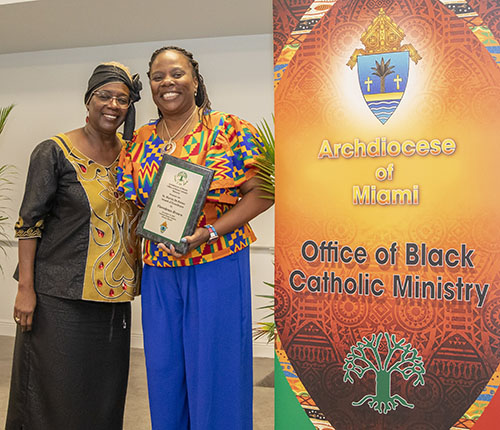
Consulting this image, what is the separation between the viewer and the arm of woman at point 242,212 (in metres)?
1.76

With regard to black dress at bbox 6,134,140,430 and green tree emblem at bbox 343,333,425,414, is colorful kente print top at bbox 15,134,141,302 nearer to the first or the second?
black dress at bbox 6,134,140,430

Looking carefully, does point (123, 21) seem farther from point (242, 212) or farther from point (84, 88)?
point (242, 212)

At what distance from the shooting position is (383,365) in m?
1.39

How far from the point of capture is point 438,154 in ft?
4.30

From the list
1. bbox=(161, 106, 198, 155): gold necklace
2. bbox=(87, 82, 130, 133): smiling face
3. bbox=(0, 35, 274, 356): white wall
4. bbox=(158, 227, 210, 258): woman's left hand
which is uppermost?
bbox=(0, 35, 274, 356): white wall

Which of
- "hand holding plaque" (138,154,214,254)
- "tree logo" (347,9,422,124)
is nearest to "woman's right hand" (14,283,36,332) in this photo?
"hand holding plaque" (138,154,214,254)

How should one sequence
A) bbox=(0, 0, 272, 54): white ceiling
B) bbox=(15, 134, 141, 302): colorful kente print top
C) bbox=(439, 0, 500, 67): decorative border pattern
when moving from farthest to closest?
bbox=(0, 0, 272, 54): white ceiling < bbox=(15, 134, 141, 302): colorful kente print top < bbox=(439, 0, 500, 67): decorative border pattern

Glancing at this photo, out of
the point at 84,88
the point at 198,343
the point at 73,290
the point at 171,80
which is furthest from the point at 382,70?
the point at 84,88

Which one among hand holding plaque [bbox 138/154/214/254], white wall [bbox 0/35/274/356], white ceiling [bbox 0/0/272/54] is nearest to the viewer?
hand holding plaque [bbox 138/154/214/254]

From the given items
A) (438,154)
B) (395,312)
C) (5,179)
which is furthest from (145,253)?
(5,179)

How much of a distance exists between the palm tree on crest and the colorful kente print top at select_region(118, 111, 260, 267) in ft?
1.92

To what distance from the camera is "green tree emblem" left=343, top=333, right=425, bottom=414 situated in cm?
137

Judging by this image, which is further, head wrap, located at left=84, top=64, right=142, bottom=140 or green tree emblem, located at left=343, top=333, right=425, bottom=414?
head wrap, located at left=84, top=64, right=142, bottom=140

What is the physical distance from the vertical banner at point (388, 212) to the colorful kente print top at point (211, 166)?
0.41 meters
